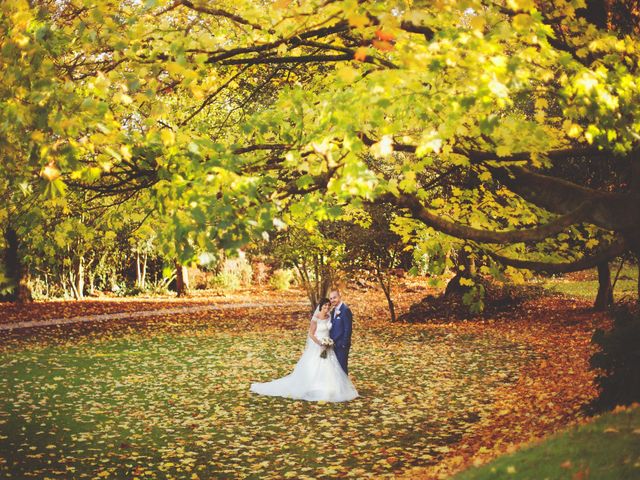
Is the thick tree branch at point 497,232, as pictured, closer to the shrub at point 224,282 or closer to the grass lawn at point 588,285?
the grass lawn at point 588,285

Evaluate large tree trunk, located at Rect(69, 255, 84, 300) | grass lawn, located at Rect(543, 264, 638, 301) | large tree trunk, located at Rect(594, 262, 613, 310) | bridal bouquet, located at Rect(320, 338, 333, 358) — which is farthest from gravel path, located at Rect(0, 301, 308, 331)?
grass lawn, located at Rect(543, 264, 638, 301)

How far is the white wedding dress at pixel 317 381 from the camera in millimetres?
11805

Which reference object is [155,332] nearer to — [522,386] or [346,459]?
[522,386]

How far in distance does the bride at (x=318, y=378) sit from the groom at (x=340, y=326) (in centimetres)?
15

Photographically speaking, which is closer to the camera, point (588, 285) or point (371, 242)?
point (371, 242)

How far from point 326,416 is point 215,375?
4572 mm

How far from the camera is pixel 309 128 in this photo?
763 centimetres

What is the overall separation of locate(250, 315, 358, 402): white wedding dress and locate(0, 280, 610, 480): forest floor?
0.98 feet


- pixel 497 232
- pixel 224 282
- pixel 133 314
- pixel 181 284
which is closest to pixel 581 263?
pixel 497 232

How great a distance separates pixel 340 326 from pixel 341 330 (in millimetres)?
86

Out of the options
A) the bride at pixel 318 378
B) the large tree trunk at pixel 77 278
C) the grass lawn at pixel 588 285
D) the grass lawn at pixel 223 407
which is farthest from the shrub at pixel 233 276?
the bride at pixel 318 378

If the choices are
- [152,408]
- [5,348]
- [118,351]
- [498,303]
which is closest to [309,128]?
[152,408]

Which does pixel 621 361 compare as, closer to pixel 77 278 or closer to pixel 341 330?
pixel 341 330

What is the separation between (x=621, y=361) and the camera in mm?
7852
